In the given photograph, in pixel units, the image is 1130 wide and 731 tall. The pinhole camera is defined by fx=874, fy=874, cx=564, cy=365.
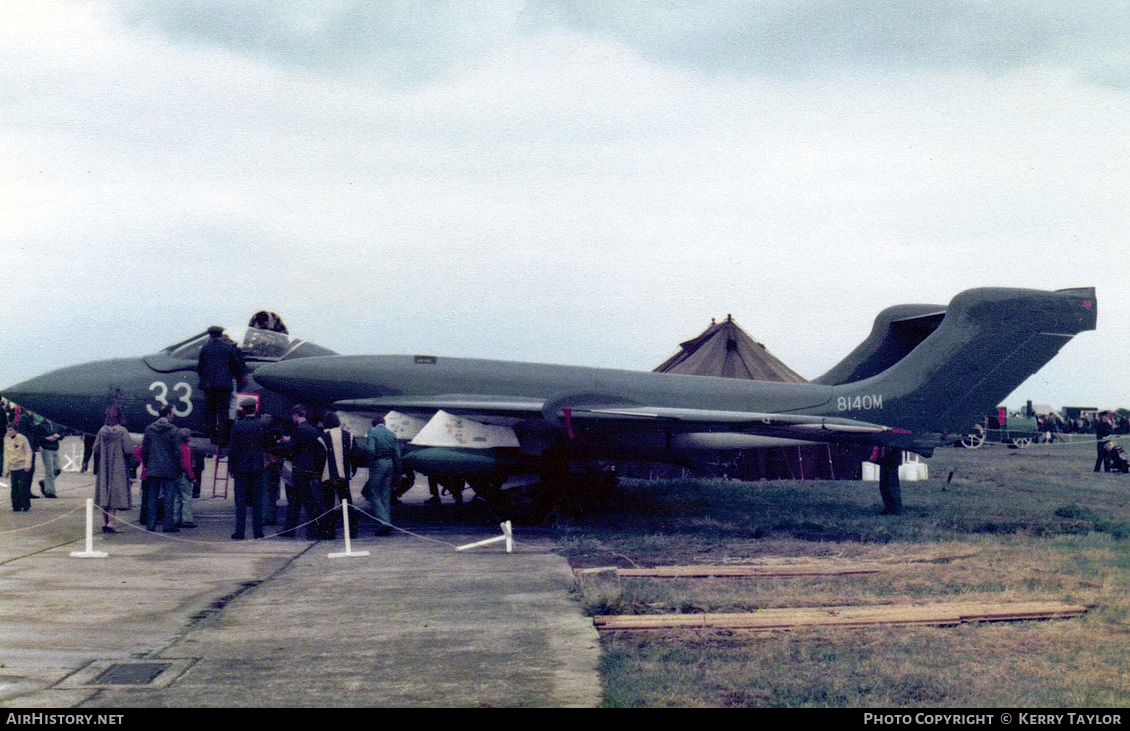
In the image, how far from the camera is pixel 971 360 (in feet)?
46.2

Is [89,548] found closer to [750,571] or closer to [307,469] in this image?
[307,469]

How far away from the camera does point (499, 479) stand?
45.0 feet

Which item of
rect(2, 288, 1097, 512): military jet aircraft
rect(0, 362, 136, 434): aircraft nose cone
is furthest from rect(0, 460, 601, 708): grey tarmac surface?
rect(0, 362, 136, 434): aircraft nose cone

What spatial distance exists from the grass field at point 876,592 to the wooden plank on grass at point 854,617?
0.14 meters

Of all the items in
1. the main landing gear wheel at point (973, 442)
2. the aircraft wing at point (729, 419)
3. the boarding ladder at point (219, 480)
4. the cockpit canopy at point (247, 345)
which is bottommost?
the main landing gear wheel at point (973, 442)

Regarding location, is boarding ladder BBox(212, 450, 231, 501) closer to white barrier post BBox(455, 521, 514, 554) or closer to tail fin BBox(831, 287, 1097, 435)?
white barrier post BBox(455, 521, 514, 554)

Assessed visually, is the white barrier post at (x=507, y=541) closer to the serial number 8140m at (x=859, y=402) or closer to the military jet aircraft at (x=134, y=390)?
the military jet aircraft at (x=134, y=390)

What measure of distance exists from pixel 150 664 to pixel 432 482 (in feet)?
33.0

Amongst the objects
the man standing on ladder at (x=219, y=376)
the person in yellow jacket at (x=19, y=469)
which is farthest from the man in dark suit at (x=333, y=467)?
the person in yellow jacket at (x=19, y=469)

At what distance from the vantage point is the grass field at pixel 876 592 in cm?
515

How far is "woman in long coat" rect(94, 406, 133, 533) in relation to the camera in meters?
11.8

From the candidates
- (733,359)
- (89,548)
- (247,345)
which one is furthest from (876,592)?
(733,359)

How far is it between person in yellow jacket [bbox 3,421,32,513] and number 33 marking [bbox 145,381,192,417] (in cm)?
223
